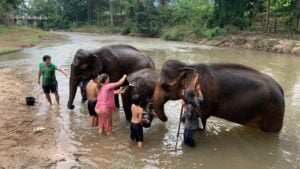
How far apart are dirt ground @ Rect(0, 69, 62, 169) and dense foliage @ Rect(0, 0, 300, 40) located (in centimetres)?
2760

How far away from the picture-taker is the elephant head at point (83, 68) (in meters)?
9.77

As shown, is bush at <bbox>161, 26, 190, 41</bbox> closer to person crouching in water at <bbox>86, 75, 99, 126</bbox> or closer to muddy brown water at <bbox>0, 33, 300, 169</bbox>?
muddy brown water at <bbox>0, 33, 300, 169</bbox>

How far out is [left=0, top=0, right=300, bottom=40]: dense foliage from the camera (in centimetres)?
3828

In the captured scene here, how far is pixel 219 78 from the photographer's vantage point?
25.6 feet

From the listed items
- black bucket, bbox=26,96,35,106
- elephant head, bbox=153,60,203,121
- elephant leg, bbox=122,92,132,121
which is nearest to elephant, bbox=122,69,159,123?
elephant leg, bbox=122,92,132,121

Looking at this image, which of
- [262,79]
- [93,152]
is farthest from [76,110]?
[262,79]

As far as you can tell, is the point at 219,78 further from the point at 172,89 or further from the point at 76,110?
the point at 76,110

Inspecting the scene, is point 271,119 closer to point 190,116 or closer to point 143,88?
point 190,116

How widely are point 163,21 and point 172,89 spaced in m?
50.0

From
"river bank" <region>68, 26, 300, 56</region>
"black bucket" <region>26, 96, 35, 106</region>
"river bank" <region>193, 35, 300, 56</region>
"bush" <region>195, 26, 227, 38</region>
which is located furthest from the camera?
"bush" <region>195, 26, 227, 38</region>

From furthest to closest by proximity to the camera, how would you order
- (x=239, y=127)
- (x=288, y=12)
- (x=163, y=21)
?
1. (x=163, y=21)
2. (x=288, y=12)
3. (x=239, y=127)

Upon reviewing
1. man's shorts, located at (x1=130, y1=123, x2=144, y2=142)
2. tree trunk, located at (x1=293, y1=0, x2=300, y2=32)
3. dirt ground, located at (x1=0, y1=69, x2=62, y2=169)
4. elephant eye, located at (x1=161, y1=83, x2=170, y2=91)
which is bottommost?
dirt ground, located at (x1=0, y1=69, x2=62, y2=169)

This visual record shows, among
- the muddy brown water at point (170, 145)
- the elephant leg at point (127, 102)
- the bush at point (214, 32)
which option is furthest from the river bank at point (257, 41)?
the elephant leg at point (127, 102)

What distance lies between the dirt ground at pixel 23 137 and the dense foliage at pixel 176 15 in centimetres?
2760
